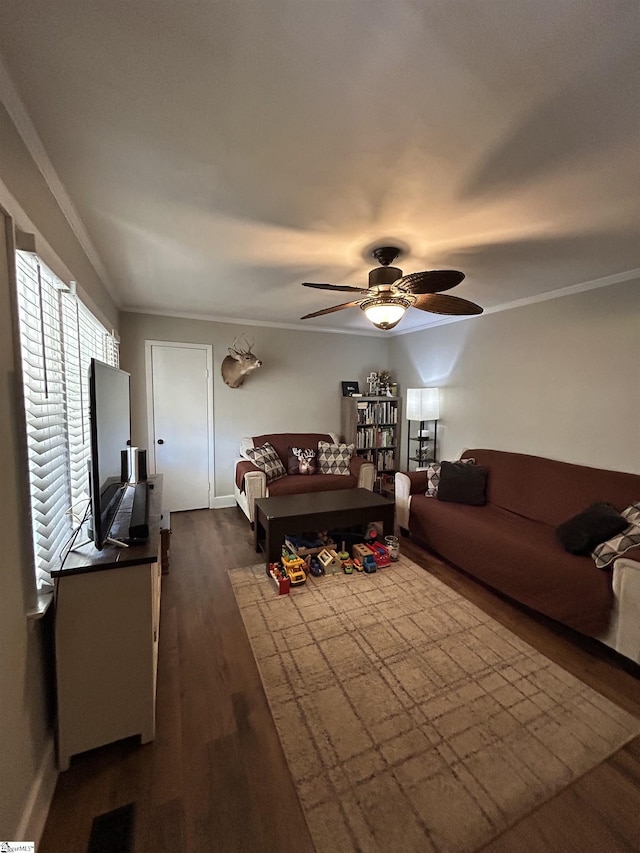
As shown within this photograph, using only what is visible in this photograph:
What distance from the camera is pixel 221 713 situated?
1.57 metres

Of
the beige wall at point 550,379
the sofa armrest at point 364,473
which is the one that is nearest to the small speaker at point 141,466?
the sofa armrest at point 364,473

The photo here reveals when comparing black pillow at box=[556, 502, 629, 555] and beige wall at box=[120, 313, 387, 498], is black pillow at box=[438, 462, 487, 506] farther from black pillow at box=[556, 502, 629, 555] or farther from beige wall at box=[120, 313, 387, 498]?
beige wall at box=[120, 313, 387, 498]

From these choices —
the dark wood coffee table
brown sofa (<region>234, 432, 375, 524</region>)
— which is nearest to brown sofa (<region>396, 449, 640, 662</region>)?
the dark wood coffee table

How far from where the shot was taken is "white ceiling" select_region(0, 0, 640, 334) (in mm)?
875

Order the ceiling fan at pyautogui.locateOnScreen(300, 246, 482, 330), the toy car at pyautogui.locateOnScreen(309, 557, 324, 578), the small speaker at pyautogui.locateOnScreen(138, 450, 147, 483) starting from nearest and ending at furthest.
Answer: the ceiling fan at pyautogui.locateOnScreen(300, 246, 482, 330) → the toy car at pyautogui.locateOnScreen(309, 557, 324, 578) → the small speaker at pyautogui.locateOnScreen(138, 450, 147, 483)

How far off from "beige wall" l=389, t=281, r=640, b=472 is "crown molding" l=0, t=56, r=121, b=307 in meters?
3.59

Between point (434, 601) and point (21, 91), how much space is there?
3.17 meters

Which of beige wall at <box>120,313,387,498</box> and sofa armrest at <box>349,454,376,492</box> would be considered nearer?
beige wall at <box>120,313,387,498</box>

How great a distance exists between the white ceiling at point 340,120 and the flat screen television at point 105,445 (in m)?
0.86

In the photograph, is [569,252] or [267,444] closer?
[569,252]

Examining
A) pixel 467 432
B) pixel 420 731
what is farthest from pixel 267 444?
pixel 420 731

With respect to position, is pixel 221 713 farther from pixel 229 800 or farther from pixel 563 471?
pixel 563 471

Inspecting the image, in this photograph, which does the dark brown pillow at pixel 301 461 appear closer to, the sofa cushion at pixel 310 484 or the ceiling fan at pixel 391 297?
the sofa cushion at pixel 310 484

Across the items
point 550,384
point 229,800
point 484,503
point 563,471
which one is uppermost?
point 550,384
